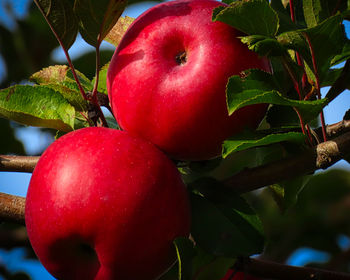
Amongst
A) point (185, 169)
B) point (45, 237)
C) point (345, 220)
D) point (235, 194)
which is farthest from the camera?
point (345, 220)

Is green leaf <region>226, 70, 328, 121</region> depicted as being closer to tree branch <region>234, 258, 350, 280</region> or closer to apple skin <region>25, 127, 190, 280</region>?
apple skin <region>25, 127, 190, 280</region>

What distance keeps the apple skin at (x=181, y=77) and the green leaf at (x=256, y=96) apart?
0.05 m

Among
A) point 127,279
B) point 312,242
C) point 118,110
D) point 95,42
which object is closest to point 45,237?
point 127,279

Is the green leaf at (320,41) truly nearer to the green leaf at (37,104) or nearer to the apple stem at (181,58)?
the apple stem at (181,58)

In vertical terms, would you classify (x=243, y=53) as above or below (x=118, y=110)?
above

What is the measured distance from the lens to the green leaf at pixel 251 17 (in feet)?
2.75

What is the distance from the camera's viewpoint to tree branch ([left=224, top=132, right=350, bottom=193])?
3.10 ft

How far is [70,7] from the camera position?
0.97 meters

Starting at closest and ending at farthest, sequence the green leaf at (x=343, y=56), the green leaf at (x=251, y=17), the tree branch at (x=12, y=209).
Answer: the green leaf at (x=251, y=17)
the green leaf at (x=343, y=56)
the tree branch at (x=12, y=209)

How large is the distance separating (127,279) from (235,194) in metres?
0.25

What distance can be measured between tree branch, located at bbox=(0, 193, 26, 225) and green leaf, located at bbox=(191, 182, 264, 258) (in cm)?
35

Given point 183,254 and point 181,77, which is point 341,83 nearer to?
point 181,77

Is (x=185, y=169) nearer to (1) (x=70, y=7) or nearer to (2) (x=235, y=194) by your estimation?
(2) (x=235, y=194)

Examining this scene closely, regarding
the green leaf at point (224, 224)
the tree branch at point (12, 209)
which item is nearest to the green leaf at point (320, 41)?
the green leaf at point (224, 224)
